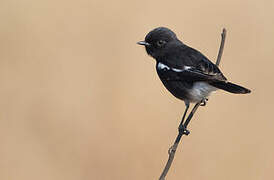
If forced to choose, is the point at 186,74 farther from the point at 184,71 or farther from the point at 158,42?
the point at 158,42

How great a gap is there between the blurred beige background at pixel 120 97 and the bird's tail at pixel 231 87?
111cm

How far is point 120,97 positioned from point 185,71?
1.13 meters

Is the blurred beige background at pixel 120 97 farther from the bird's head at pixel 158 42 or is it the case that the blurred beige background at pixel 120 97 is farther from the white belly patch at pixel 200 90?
the white belly patch at pixel 200 90

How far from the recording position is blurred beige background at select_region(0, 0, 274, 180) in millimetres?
4977

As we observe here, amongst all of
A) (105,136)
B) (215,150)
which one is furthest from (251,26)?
(105,136)

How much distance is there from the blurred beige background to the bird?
2.36ft

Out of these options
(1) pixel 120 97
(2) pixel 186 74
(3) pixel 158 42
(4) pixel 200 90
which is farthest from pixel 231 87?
(1) pixel 120 97

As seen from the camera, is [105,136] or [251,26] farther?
[251,26]

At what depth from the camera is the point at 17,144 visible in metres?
5.04

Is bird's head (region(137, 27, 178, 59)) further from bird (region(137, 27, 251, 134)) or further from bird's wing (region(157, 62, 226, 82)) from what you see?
bird's wing (region(157, 62, 226, 82))

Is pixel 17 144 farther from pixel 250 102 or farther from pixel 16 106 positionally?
pixel 250 102

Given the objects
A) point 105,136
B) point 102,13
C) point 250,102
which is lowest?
point 105,136

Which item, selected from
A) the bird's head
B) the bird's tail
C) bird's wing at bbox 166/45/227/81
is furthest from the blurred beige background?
the bird's tail

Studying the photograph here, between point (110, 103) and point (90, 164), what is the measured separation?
0.53 meters
